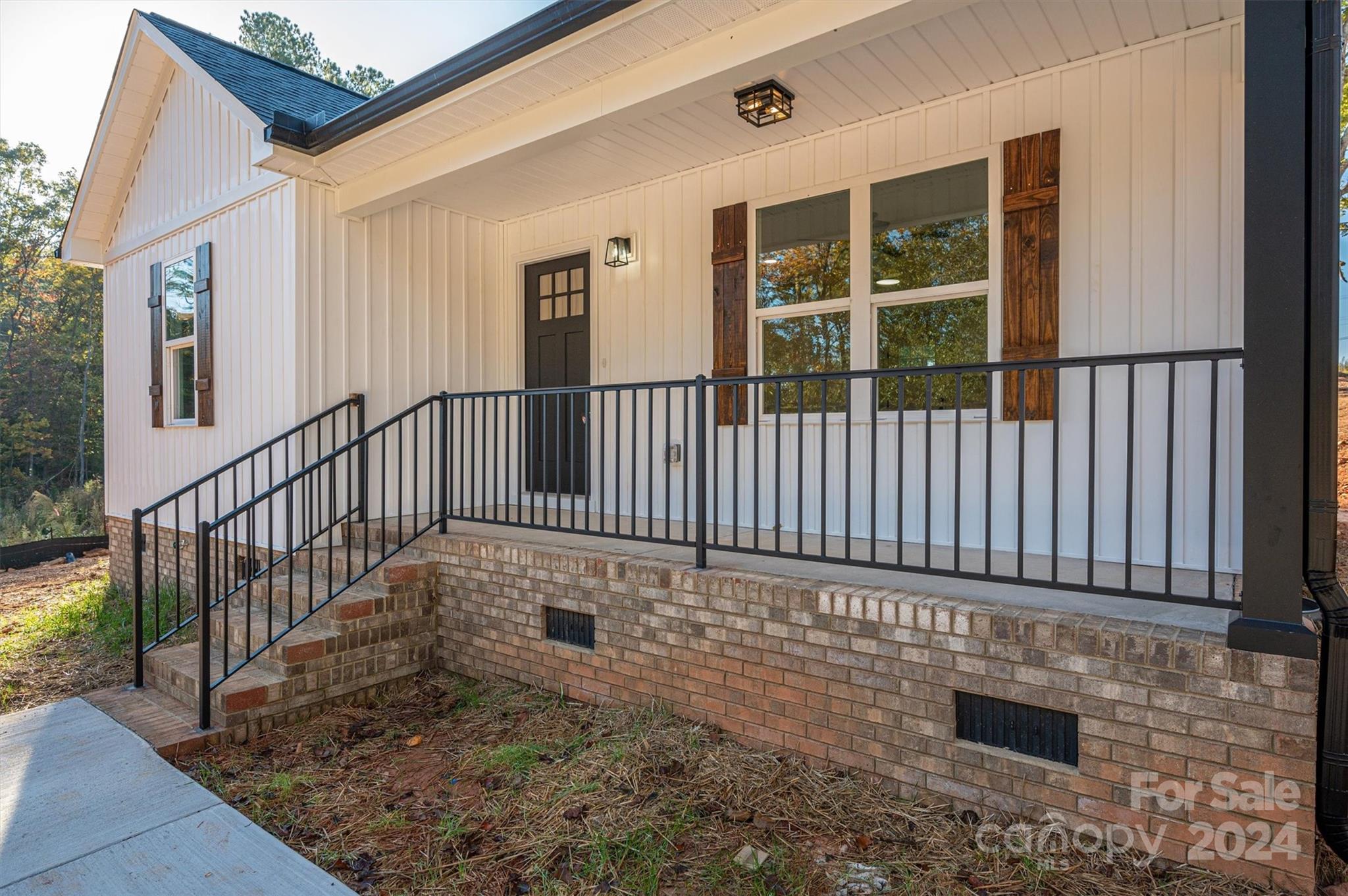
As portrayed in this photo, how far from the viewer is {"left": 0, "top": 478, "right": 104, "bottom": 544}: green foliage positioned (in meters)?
10.4

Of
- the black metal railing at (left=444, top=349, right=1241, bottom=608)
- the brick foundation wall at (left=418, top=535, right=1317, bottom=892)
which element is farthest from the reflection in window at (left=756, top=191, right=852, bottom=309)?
the brick foundation wall at (left=418, top=535, right=1317, bottom=892)

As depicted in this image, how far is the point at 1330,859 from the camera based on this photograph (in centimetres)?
224

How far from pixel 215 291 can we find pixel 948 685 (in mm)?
5946

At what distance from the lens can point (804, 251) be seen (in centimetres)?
449

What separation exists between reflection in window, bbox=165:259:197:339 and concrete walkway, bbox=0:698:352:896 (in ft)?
12.6

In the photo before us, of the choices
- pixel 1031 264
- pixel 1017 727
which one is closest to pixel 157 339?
pixel 1031 264

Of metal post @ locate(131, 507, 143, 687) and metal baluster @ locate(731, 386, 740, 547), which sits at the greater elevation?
metal baluster @ locate(731, 386, 740, 547)

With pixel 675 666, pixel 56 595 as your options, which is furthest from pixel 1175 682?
pixel 56 595

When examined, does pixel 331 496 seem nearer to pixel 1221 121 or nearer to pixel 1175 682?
pixel 1175 682

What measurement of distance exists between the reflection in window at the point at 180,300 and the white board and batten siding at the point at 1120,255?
513 cm

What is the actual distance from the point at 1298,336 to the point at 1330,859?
164 cm

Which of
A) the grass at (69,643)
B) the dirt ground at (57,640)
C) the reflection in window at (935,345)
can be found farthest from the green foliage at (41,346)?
the reflection in window at (935,345)

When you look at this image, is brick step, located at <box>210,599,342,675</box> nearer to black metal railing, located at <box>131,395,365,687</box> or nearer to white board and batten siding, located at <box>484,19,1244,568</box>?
black metal railing, located at <box>131,395,365,687</box>

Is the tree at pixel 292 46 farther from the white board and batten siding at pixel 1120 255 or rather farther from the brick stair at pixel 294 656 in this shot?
the white board and batten siding at pixel 1120 255
